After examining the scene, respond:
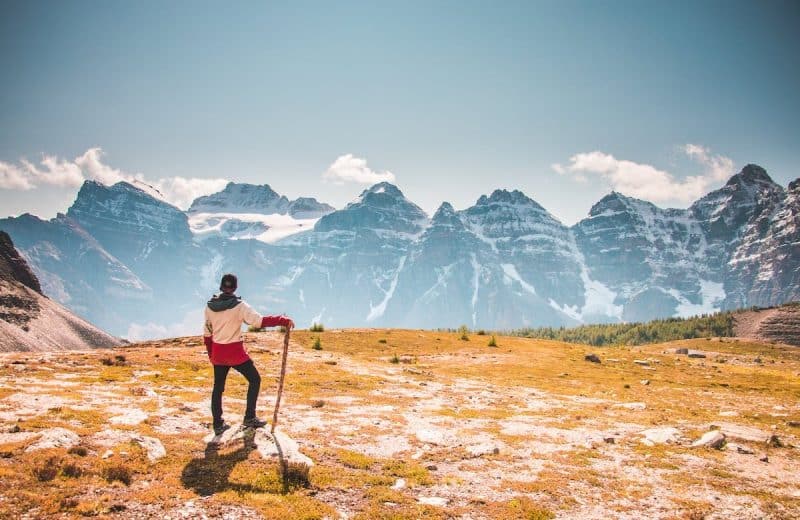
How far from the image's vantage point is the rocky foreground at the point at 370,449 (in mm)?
10547

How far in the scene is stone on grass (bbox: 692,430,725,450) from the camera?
1770cm

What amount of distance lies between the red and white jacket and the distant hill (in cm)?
11008

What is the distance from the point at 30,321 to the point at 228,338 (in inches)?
5472

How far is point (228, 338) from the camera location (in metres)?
14.6

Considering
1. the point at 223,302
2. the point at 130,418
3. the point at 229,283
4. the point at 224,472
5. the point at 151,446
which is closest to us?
the point at 224,472

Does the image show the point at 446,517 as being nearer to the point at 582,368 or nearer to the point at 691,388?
the point at 691,388

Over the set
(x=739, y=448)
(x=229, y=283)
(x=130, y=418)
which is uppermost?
(x=229, y=283)

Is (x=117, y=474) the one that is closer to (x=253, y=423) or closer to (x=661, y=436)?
(x=253, y=423)

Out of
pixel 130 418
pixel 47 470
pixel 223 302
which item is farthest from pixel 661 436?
pixel 47 470

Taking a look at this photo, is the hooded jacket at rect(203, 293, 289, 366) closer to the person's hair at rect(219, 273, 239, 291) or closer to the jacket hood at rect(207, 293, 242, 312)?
the jacket hood at rect(207, 293, 242, 312)

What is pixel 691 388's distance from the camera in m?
35.1

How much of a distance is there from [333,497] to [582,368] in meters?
38.0

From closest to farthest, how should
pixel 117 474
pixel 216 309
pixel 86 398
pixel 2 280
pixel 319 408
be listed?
pixel 117 474 < pixel 216 309 < pixel 86 398 < pixel 319 408 < pixel 2 280

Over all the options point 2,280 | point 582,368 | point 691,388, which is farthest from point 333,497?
point 2,280
